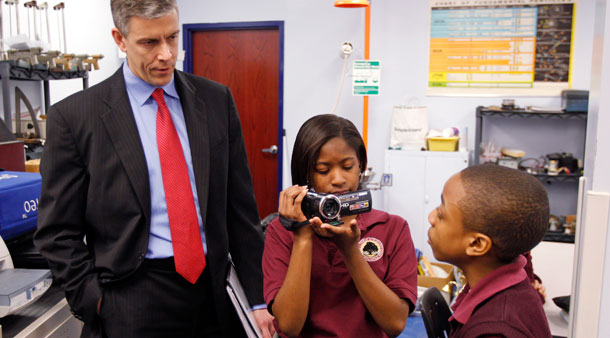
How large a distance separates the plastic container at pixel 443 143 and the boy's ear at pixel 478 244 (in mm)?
2995

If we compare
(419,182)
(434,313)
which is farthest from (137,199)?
(419,182)

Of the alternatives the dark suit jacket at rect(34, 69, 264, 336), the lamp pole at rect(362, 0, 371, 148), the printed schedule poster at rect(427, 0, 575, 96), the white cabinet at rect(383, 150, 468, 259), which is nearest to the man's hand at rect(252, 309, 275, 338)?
the dark suit jacket at rect(34, 69, 264, 336)

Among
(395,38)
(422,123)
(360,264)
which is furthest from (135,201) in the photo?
(395,38)

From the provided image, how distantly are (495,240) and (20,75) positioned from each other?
6.96 feet

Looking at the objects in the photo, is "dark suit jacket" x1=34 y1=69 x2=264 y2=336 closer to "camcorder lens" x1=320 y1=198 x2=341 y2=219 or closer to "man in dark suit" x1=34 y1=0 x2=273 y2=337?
"man in dark suit" x1=34 y1=0 x2=273 y2=337

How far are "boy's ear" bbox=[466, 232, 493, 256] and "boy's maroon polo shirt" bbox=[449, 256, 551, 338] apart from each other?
0.05m

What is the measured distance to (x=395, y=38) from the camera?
13.4ft

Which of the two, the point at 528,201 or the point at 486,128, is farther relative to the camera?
the point at 486,128

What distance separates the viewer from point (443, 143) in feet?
12.4

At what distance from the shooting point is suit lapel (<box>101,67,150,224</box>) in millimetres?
1198

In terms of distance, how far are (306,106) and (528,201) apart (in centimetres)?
349

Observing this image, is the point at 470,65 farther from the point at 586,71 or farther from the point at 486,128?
the point at 586,71

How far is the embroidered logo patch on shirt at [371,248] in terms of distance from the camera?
1096 mm

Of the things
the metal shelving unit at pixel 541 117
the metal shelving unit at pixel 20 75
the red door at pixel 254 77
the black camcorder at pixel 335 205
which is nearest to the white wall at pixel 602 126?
the black camcorder at pixel 335 205
